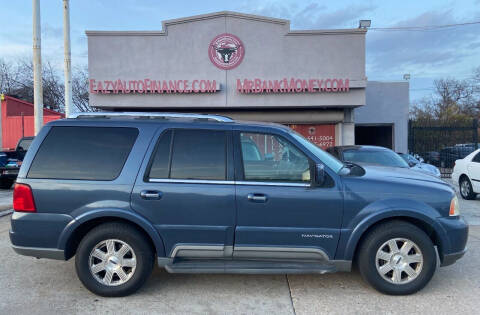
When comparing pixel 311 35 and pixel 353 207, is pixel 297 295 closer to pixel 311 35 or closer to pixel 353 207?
pixel 353 207

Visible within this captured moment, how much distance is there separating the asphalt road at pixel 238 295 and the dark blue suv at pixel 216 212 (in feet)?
0.67

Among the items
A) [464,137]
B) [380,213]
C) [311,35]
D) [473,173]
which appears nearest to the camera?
[380,213]

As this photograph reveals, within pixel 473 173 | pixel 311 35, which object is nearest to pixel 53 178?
pixel 473 173

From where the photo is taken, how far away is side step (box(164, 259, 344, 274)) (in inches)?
149

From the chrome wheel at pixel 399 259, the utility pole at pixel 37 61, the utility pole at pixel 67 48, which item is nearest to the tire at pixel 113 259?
the chrome wheel at pixel 399 259

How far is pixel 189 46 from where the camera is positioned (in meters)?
13.3

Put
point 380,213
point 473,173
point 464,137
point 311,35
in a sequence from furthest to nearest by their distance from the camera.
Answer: point 464,137 < point 311,35 < point 473,173 < point 380,213

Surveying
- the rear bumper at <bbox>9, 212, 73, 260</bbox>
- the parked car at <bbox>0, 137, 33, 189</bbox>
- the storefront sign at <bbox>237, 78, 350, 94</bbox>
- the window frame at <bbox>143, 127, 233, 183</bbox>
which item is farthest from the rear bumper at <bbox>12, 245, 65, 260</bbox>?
the storefront sign at <bbox>237, 78, 350, 94</bbox>

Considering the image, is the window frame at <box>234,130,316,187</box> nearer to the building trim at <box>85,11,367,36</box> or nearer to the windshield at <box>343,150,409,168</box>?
the windshield at <box>343,150,409,168</box>

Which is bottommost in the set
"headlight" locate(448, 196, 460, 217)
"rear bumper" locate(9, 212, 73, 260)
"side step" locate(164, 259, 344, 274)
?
"side step" locate(164, 259, 344, 274)

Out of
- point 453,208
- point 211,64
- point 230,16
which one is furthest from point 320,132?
point 453,208

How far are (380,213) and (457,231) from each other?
903 millimetres

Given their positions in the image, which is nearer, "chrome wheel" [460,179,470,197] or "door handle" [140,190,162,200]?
"door handle" [140,190,162,200]

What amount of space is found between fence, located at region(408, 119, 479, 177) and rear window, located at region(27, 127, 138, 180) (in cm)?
1496
